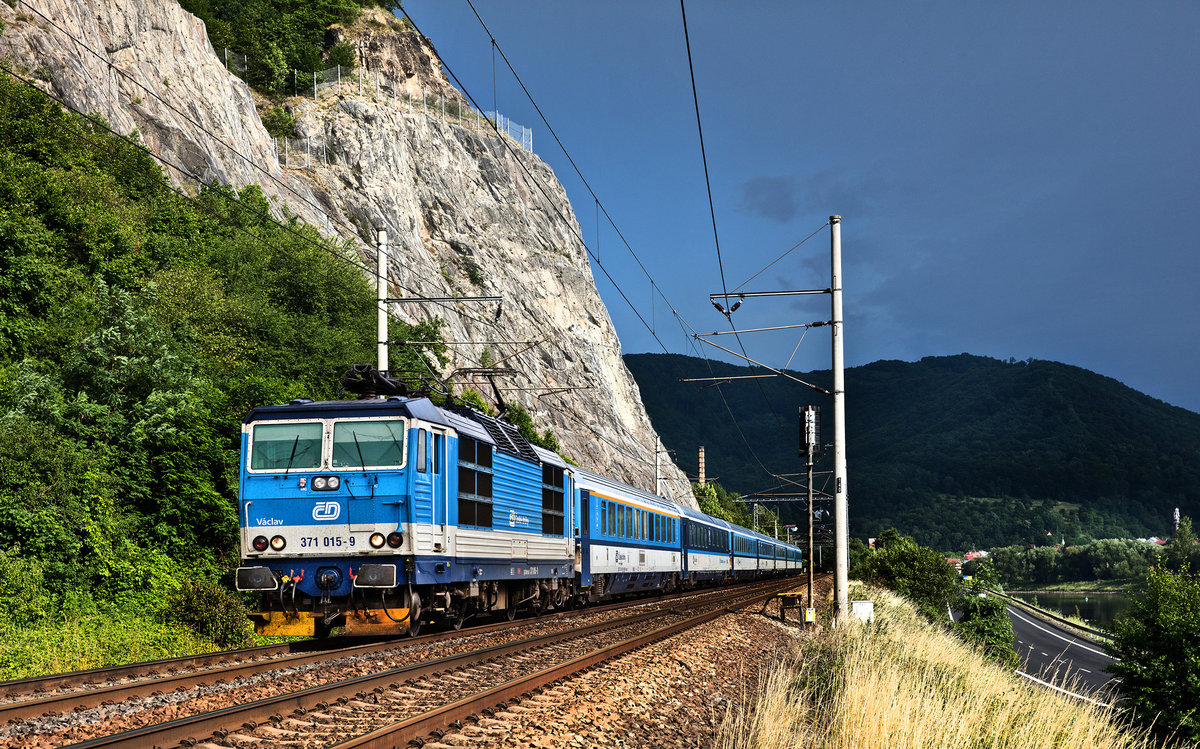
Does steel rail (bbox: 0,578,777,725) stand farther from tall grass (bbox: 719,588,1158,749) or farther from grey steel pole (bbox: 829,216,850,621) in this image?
grey steel pole (bbox: 829,216,850,621)

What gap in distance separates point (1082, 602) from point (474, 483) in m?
174

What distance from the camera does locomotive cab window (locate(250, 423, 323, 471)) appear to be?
13906 millimetres

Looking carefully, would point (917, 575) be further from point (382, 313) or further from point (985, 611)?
point (382, 313)

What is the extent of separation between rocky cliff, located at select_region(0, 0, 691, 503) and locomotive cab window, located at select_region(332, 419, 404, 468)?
80.6 ft

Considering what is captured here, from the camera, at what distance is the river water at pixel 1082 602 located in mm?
141000

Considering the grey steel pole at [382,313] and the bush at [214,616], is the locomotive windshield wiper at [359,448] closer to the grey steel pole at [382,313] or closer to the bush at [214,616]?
the bush at [214,616]

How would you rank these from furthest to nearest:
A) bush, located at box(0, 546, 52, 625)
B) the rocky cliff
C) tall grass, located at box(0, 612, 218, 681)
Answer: the rocky cliff, bush, located at box(0, 546, 52, 625), tall grass, located at box(0, 612, 218, 681)

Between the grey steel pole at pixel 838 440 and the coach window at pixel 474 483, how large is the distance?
8.61 m

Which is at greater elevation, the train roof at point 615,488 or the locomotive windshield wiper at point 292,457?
the locomotive windshield wiper at point 292,457

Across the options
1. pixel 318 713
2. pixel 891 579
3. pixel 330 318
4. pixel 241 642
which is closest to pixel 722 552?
pixel 330 318

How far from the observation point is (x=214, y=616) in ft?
54.1

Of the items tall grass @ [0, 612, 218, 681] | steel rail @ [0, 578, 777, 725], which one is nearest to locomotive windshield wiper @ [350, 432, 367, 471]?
steel rail @ [0, 578, 777, 725]

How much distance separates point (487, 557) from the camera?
1634 cm

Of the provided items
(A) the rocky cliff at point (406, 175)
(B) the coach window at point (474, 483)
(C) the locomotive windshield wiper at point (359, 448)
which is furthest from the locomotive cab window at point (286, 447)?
(A) the rocky cliff at point (406, 175)
